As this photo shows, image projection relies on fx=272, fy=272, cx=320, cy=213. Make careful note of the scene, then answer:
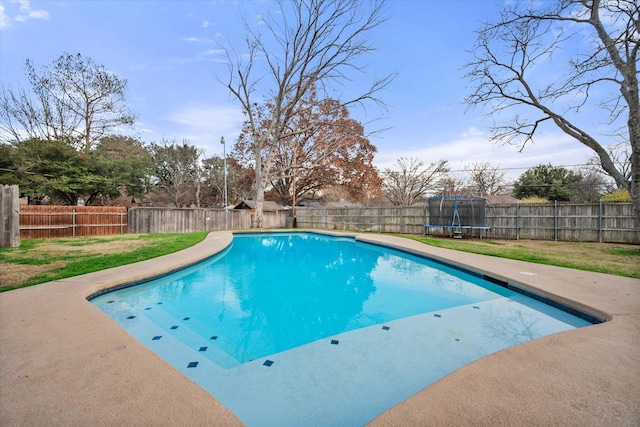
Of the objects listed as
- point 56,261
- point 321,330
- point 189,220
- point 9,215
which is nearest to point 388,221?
point 189,220

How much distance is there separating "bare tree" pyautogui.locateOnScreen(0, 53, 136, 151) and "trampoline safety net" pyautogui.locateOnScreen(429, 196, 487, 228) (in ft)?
66.9

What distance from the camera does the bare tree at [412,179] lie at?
26.2 meters

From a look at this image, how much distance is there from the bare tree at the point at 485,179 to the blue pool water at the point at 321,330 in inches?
1081

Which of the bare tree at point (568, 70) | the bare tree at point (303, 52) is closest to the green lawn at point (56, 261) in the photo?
the bare tree at point (303, 52)

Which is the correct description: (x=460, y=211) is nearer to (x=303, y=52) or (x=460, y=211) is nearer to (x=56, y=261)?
(x=303, y=52)

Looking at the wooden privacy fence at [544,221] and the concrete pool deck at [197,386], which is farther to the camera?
the wooden privacy fence at [544,221]

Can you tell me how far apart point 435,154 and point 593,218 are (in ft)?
52.2

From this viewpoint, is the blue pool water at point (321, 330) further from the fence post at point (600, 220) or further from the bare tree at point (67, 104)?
the bare tree at point (67, 104)

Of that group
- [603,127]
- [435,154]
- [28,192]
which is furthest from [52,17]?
[435,154]

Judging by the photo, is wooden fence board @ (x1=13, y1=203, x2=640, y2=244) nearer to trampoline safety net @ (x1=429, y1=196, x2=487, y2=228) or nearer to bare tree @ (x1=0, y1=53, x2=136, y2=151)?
trampoline safety net @ (x1=429, y1=196, x2=487, y2=228)

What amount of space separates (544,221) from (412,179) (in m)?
16.1

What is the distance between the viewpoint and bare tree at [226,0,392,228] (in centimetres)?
1327

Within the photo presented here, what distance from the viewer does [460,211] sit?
12.2 m

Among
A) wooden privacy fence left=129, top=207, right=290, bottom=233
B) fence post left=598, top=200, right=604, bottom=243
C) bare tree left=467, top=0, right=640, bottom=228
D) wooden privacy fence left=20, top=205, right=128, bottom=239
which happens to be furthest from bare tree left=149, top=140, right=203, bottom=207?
fence post left=598, top=200, right=604, bottom=243
